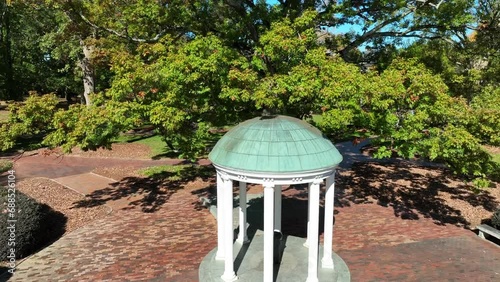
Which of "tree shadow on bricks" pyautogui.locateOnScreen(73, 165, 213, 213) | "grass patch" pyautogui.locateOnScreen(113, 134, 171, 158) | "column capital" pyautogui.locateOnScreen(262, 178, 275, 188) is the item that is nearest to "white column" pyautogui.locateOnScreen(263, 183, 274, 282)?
"column capital" pyautogui.locateOnScreen(262, 178, 275, 188)

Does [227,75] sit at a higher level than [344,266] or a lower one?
higher

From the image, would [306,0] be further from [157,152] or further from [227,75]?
[157,152]

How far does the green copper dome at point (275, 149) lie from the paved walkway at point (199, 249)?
148 inches

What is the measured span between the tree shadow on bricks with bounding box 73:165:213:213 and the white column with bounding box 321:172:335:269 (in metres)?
8.49

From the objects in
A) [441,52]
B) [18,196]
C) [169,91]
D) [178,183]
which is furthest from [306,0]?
[18,196]

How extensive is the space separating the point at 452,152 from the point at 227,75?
7.62 meters

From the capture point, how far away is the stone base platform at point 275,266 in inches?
399

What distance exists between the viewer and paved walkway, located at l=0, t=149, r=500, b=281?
416 inches

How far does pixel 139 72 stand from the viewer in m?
12.0

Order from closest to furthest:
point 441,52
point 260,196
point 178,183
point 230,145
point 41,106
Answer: point 230,145, point 41,106, point 441,52, point 260,196, point 178,183

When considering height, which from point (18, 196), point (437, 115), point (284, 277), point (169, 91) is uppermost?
point (169, 91)

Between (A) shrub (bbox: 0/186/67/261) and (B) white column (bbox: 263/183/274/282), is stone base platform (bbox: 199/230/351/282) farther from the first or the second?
(A) shrub (bbox: 0/186/67/261)

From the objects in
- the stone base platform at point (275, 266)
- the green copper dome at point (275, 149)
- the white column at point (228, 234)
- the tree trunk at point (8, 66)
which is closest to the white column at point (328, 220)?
the stone base platform at point (275, 266)

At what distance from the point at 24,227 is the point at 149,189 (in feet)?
24.8
